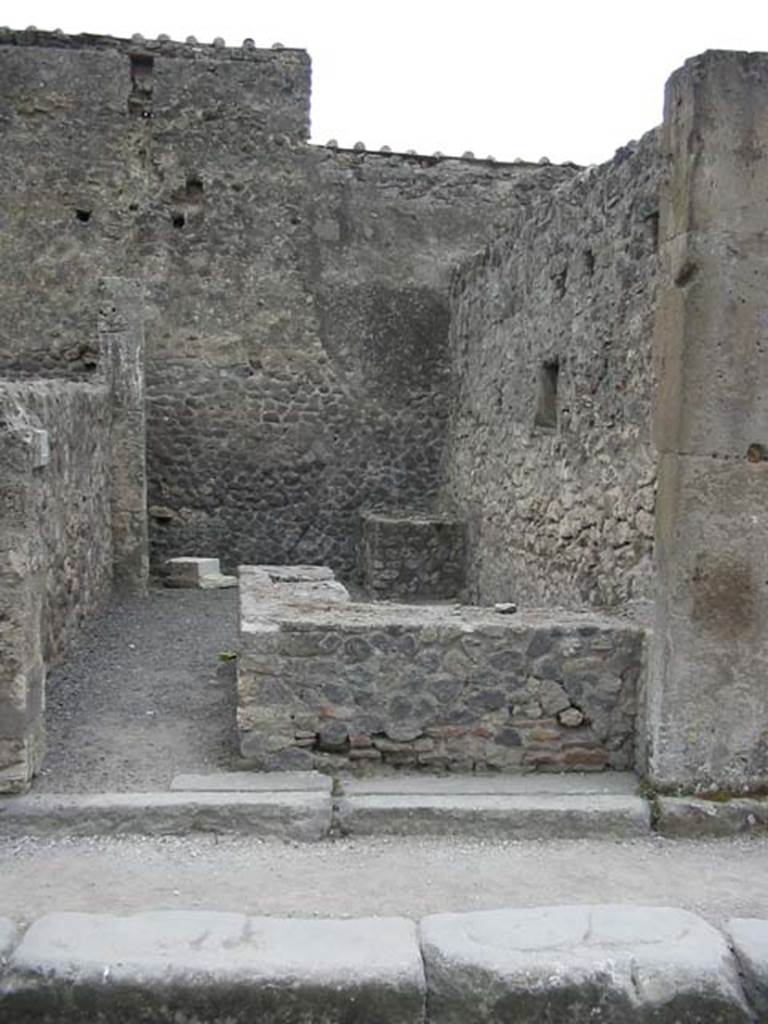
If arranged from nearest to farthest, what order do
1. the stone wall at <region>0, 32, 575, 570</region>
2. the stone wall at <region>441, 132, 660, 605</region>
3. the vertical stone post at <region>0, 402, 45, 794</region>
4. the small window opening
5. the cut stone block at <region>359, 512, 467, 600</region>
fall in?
the vertical stone post at <region>0, 402, 45, 794</region> → the stone wall at <region>441, 132, 660, 605</region> → the small window opening → the cut stone block at <region>359, 512, 467, 600</region> → the stone wall at <region>0, 32, 575, 570</region>

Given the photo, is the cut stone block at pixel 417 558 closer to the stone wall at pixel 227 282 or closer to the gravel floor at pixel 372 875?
the stone wall at pixel 227 282

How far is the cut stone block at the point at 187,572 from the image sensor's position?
11141 millimetres

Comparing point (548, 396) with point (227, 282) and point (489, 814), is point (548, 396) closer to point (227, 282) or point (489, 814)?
point (489, 814)

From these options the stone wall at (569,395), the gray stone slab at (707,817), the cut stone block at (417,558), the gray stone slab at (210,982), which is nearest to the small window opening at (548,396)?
the stone wall at (569,395)

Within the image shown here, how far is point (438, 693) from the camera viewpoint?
4.98 metres

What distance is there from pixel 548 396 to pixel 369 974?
5.62 metres

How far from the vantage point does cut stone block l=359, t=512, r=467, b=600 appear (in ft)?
35.8

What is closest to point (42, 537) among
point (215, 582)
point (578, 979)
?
point (215, 582)

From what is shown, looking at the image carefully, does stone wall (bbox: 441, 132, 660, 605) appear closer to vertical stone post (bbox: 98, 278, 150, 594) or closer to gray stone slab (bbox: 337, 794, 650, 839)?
gray stone slab (bbox: 337, 794, 650, 839)

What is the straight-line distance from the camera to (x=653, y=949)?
3.40 m

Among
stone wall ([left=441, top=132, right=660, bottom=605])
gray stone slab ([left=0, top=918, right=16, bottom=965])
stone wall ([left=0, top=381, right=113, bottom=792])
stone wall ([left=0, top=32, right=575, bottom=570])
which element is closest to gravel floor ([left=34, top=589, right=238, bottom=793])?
stone wall ([left=0, top=381, right=113, bottom=792])

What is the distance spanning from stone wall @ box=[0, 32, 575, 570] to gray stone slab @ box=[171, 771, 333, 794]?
296 inches

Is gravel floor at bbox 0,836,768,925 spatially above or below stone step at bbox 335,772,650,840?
below

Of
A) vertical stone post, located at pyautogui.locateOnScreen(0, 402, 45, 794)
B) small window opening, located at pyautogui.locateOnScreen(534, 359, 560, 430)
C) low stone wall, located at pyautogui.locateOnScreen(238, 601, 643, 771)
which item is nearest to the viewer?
vertical stone post, located at pyautogui.locateOnScreen(0, 402, 45, 794)
